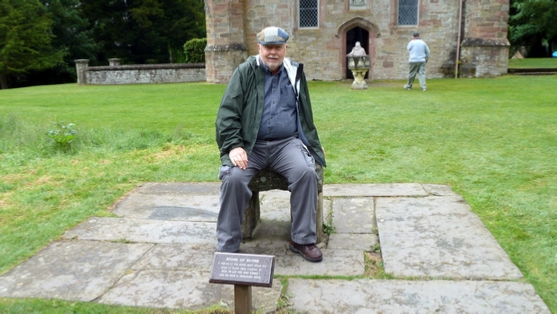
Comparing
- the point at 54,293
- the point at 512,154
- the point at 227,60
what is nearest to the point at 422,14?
the point at 227,60

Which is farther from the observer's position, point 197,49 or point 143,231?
point 197,49

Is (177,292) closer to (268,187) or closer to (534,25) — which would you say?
(268,187)

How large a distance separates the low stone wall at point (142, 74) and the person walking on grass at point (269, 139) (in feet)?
71.6

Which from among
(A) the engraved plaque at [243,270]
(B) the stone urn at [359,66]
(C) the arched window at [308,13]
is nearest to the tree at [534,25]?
(C) the arched window at [308,13]

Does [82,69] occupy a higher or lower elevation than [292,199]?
higher

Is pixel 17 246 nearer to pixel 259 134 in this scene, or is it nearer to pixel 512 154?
pixel 259 134

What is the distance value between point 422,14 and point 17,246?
1960cm

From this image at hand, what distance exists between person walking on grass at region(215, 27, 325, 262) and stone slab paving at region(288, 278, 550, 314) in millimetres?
454

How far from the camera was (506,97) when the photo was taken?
12781 millimetres

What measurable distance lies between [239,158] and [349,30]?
1911 cm

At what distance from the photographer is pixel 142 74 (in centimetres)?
2545

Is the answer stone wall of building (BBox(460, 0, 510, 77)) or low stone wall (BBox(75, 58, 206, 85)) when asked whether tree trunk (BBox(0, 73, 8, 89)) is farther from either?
stone wall of building (BBox(460, 0, 510, 77))

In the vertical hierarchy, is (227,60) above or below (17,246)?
above

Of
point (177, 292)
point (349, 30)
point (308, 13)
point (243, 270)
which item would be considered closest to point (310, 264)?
point (177, 292)
